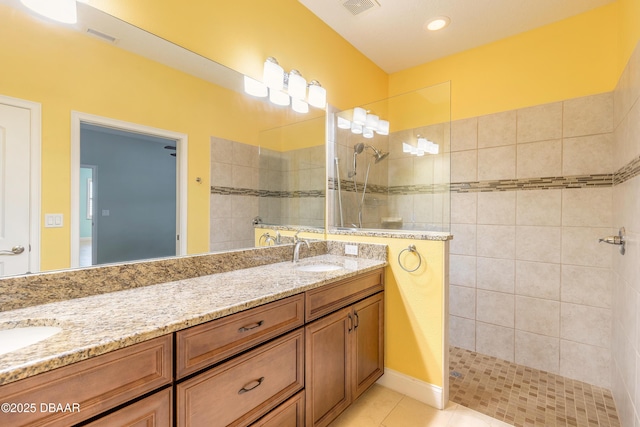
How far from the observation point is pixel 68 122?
1.16 meters

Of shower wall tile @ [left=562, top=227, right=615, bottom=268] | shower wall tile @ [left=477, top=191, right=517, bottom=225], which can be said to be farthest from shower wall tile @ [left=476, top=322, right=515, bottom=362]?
shower wall tile @ [left=477, top=191, right=517, bottom=225]

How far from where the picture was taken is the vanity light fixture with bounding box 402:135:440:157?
239 centimetres

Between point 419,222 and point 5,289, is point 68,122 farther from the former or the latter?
point 419,222

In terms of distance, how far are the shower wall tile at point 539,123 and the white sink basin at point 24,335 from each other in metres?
2.99

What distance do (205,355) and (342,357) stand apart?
0.86m

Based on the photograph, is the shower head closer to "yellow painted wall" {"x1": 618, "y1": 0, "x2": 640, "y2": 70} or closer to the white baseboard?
"yellow painted wall" {"x1": 618, "y1": 0, "x2": 640, "y2": 70}

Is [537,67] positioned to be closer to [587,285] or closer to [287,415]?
[587,285]

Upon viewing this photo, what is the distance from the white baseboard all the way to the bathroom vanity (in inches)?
10.7

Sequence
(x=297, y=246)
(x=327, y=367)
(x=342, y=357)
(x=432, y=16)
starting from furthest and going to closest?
1. (x=432, y=16)
2. (x=297, y=246)
3. (x=342, y=357)
4. (x=327, y=367)

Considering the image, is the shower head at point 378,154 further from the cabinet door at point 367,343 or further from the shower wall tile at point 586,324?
the shower wall tile at point 586,324

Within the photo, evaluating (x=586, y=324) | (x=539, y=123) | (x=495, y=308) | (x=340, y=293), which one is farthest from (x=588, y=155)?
(x=340, y=293)

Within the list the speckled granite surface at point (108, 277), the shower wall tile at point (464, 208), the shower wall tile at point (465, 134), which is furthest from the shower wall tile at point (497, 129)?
the speckled granite surface at point (108, 277)

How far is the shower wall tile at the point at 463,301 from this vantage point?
2.62m

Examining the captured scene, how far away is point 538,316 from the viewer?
2.31m
